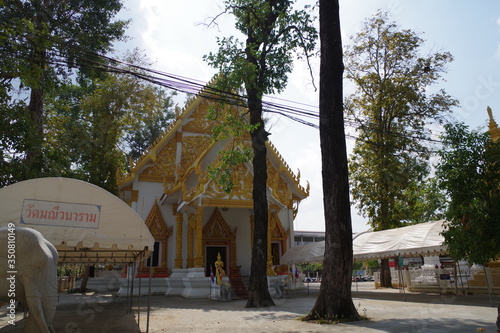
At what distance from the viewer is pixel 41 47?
8625 mm

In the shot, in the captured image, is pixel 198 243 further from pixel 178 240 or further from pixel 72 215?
pixel 72 215

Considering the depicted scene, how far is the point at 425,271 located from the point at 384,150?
6.53 metres

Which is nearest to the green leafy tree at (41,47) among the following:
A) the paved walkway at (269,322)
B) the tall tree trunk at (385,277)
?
the paved walkway at (269,322)

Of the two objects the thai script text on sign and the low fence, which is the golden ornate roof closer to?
the low fence

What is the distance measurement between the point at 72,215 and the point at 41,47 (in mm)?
4811

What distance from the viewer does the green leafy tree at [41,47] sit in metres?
8.26

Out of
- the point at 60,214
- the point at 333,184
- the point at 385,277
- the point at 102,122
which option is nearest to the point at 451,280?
the point at 385,277

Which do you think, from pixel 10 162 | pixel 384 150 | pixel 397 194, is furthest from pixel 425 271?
pixel 10 162

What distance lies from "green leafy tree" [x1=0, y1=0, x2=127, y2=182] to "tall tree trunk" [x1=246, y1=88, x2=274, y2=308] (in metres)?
5.06

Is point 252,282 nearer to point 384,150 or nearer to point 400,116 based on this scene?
point 384,150

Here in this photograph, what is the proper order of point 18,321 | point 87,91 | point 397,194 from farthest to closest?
point 87,91
point 397,194
point 18,321

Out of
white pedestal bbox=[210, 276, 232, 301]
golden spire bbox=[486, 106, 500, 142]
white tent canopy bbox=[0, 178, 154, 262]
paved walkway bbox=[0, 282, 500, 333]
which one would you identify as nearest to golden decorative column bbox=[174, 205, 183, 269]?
white pedestal bbox=[210, 276, 232, 301]

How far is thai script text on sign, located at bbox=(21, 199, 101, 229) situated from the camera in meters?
5.84

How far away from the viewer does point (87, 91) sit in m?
23.0
